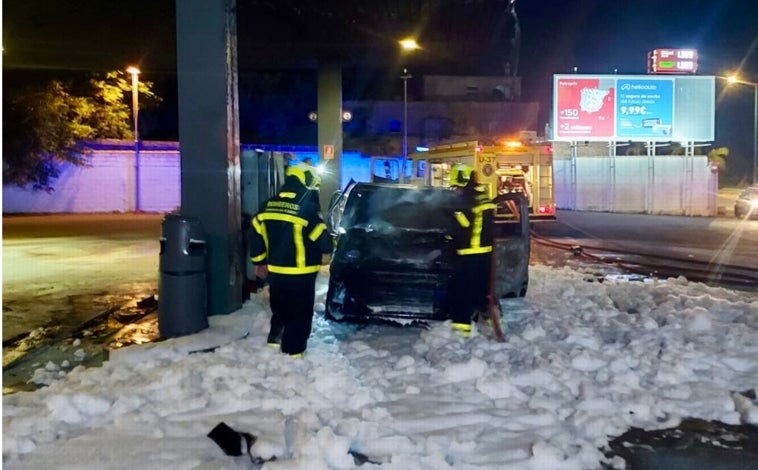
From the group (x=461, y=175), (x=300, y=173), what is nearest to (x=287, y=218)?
(x=300, y=173)

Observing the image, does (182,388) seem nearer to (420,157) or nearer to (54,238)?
(54,238)

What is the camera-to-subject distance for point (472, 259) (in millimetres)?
8438

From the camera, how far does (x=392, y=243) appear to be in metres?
8.58

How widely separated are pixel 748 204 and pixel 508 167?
15640 millimetres

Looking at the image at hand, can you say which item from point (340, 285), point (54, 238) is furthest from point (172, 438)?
point (54, 238)

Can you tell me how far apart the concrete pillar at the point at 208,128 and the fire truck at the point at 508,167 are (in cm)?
1488

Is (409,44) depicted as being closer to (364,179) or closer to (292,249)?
(292,249)

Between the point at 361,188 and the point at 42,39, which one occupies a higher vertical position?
the point at 42,39

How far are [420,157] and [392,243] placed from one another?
19.4m

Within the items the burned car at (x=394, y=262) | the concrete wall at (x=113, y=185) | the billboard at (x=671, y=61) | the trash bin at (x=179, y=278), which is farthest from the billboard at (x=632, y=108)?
the trash bin at (x=179, y=278)

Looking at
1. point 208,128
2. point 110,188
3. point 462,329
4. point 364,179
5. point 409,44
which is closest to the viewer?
point 462,329

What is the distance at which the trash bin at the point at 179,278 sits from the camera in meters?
7.94

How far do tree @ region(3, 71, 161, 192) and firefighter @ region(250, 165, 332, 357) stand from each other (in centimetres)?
2420

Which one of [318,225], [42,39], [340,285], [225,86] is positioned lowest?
[340,285]
